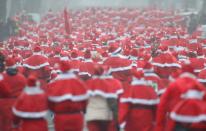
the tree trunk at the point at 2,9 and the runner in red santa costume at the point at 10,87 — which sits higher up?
the runner in red santa costume at the point at 10,87

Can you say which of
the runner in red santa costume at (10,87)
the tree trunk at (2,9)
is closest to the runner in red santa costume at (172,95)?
the runner in red santa costume at (10,87)

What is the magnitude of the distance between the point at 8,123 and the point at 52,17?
31496mm

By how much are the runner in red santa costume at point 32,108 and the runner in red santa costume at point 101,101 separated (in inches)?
38.9

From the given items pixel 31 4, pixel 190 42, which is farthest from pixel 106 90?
pixel 31 4

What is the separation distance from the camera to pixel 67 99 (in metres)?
9.52

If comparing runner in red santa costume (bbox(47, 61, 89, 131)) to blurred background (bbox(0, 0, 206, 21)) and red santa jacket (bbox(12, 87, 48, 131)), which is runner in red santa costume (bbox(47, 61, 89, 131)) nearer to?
red santa jacket (bbox(12, 87, 48, 131))

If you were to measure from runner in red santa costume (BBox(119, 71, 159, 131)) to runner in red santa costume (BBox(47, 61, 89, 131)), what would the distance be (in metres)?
0.79

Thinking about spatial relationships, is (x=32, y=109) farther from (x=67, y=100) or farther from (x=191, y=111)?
(x=191, y=111)

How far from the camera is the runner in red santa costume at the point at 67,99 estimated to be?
31.3 ft

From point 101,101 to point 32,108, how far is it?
1.43 meters

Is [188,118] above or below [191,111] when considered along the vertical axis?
below

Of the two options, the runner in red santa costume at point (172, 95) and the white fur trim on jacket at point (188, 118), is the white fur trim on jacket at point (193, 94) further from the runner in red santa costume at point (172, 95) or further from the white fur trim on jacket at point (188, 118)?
the white fur trim on jacket at point (188, 118)

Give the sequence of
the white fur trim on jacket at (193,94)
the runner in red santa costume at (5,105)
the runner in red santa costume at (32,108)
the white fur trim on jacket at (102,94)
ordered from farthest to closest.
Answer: the runner in red santa costume at (5,105) < the white fur trim on jacket at (102,94) < the runner in red santa costume at (32,108) < the white fur trim on jacket at (193,94)

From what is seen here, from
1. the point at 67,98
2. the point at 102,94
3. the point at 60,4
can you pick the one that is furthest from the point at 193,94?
the point at 60,4
